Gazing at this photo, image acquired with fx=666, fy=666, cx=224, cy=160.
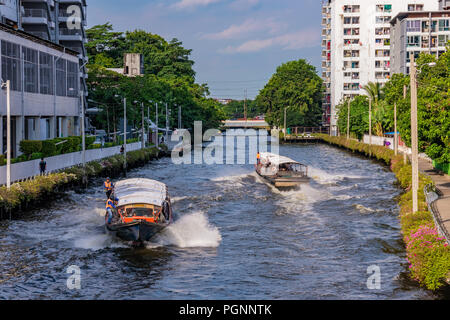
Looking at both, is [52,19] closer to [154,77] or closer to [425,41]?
[154,77]

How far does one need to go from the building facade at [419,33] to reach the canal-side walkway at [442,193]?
216 feet

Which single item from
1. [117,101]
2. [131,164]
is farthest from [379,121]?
[131,164]

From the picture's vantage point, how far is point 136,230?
33.4m

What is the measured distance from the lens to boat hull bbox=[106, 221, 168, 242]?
33.2 meters

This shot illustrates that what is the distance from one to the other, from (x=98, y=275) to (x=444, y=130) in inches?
1019

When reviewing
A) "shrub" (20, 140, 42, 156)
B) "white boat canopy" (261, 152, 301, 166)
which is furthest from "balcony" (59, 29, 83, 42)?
"shrub" (20, 140, 42, 156)

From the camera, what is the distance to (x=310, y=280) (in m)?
27.7

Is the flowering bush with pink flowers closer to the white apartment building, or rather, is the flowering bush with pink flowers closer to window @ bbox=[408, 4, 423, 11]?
the white apartment building

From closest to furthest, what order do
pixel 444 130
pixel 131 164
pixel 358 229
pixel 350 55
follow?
pixel 358 229 < pixel 444 130 < pixel 131 164 < pixel 350 55

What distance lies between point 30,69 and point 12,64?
19.5 feet

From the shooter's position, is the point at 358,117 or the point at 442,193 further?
the point at 358,117

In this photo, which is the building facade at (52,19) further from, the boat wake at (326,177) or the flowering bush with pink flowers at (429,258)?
the flowering bush with pink flowers at (429,258)

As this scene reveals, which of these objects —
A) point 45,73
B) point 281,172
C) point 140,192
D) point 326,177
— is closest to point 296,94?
point 45,73
